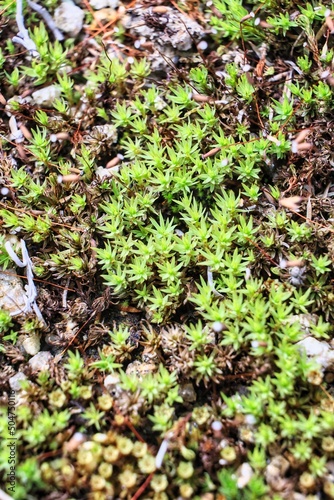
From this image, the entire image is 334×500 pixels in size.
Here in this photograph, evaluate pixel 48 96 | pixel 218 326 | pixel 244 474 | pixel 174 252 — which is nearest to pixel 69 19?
pixel 48 96

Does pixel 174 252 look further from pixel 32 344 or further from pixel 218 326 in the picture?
pixel 32 344

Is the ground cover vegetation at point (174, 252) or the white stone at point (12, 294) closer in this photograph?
the ground cover vegetation at point (174, 252)

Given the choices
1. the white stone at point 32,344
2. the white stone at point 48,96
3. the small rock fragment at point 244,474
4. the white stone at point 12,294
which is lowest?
the small rock fragment at point 244,474

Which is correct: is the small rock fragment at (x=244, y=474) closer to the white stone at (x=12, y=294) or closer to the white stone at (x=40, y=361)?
the white stone at (x=40, y=361)

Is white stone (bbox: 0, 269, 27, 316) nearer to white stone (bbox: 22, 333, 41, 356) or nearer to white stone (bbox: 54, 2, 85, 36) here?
white stone (bbox: 22, 333, 41, 356)

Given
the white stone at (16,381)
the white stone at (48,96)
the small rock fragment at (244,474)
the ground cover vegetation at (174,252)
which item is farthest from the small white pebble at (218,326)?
the white stone at (48,96)

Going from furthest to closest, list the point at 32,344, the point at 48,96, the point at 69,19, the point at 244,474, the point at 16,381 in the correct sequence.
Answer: the point at 69,19, the point at 48,96, the point at 32,344, the point at 16,381, the point at 244,474

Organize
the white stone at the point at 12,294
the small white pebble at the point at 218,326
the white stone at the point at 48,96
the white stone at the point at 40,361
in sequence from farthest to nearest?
1. the white stone at the point at 48,96
2. the white stone at the point at 12,294
3. the white stone at the point at 40,361
4. the small white pebble at the point at 218,326
